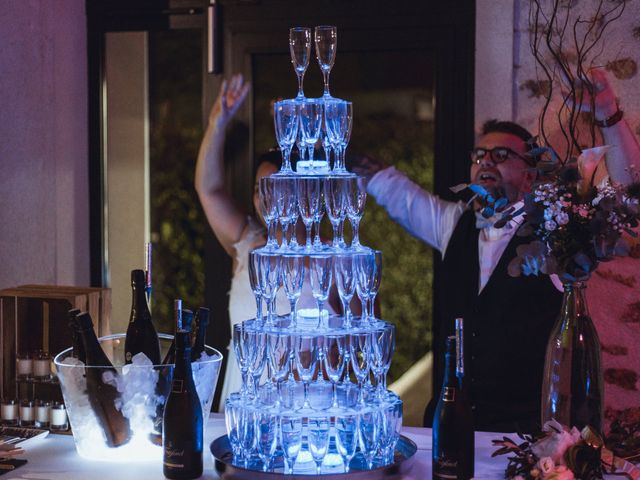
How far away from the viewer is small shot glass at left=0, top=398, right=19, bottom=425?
2.06m

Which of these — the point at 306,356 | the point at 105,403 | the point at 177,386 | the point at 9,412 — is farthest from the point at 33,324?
the point at 306,356

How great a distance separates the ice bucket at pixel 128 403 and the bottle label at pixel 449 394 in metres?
0.51

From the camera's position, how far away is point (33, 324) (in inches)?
83.7

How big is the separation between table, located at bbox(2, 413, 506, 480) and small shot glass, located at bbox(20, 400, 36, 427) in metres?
0.10

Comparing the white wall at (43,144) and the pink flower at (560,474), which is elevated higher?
the white wall at (43,144)

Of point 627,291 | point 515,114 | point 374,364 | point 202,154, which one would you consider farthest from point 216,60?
point 374,364

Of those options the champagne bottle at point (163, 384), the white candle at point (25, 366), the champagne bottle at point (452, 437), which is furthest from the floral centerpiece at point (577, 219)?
the white candle at point (25, 366)

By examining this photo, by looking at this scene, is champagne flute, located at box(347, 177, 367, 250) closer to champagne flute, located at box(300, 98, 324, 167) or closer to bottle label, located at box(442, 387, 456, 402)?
champagne flute, located at box(300, 98, 324, 167)

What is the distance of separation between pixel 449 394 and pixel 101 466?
715mm

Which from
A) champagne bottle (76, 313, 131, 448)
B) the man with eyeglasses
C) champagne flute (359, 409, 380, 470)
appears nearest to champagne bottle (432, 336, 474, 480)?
champagne flute (359, 409, 380, 470)

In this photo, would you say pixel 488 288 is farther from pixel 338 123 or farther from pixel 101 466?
pixel 101 466

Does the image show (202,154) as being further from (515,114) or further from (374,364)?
(374,364)

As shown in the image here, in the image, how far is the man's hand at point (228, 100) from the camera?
12.1 ft

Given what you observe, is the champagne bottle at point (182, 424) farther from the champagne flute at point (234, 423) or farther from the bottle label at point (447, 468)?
the bottle label at point (447, 468)
